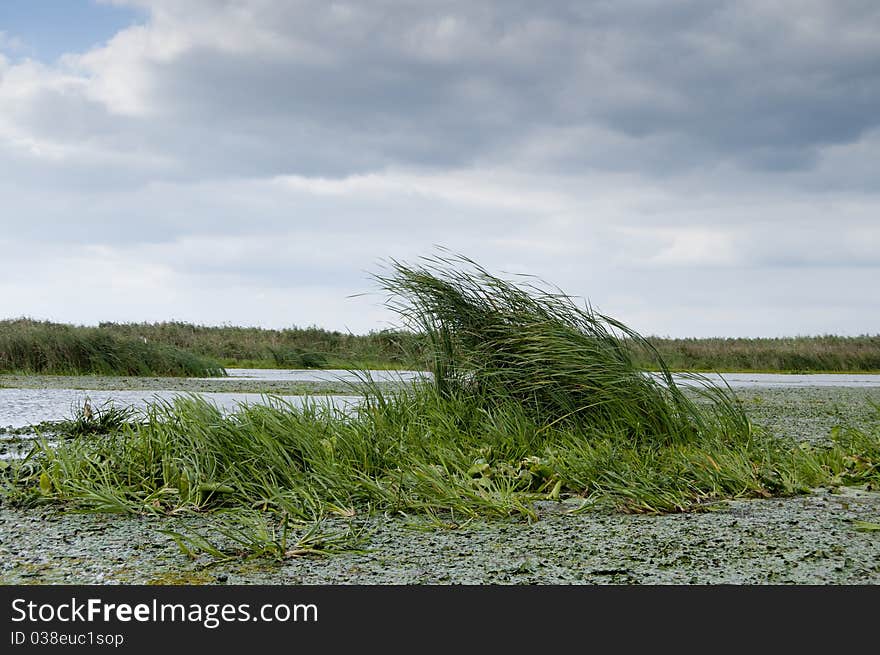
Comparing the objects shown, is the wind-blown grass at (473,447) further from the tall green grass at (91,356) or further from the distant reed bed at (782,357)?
the distant reed bed at (782,357)

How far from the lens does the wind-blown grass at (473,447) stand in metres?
3.56

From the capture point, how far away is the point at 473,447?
14.7ft

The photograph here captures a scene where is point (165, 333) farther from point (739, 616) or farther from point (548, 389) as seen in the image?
point (739, 616)

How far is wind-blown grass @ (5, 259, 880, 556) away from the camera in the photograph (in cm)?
356

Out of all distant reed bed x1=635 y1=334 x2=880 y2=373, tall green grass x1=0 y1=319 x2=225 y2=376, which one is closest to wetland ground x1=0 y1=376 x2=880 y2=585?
tall green grass x1=0 y1=319 x2=225 y2=376

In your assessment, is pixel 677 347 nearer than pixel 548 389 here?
No

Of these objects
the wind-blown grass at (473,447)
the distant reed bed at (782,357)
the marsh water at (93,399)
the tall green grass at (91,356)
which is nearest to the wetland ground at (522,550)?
the wind-blown grass at (473,447)

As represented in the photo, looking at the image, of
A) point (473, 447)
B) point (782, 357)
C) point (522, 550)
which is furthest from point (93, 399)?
point (782, 357)

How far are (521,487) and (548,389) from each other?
1.15 m

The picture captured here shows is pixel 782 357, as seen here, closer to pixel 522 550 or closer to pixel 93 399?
pixel 93 399

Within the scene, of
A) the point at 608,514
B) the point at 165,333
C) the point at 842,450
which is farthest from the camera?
the point at 165,333

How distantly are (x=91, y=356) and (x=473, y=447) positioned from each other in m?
12.1

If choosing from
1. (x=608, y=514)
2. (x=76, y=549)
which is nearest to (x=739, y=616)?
(x=608, y=514)

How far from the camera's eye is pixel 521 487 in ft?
12.7
